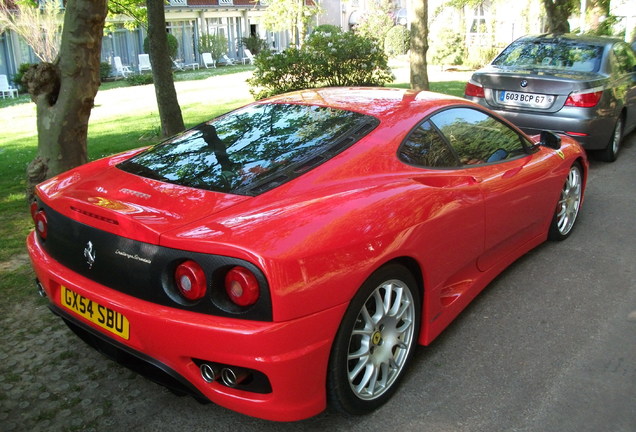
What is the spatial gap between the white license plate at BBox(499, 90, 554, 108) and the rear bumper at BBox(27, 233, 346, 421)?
5559mm

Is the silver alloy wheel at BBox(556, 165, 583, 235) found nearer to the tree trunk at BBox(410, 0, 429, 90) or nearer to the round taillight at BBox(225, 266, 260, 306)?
the round taillight at BBox(225, 266, 260, 306)

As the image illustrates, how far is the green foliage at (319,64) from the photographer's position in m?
10.5

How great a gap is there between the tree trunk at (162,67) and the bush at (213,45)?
29.4 m

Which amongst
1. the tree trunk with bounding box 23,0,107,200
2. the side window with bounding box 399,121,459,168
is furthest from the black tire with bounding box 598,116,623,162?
the tree trunk with bounding box 23,0,107,200

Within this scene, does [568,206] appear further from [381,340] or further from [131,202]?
[131,202]

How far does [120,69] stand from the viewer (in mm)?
32062

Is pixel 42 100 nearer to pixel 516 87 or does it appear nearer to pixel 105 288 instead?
pixel 105 288

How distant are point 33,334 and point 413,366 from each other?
2280 mm

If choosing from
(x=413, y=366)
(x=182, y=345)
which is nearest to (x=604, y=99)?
(x=413, y=366)

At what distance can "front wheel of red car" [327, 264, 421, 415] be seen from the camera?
2660 mm

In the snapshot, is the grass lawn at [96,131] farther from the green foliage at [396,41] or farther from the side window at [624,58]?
the green foliage at [396,41]

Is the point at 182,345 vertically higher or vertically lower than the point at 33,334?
higher

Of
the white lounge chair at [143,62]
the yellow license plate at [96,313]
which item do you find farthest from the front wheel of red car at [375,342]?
the white lounge chair at [143,62]

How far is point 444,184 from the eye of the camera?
337 centimetres
